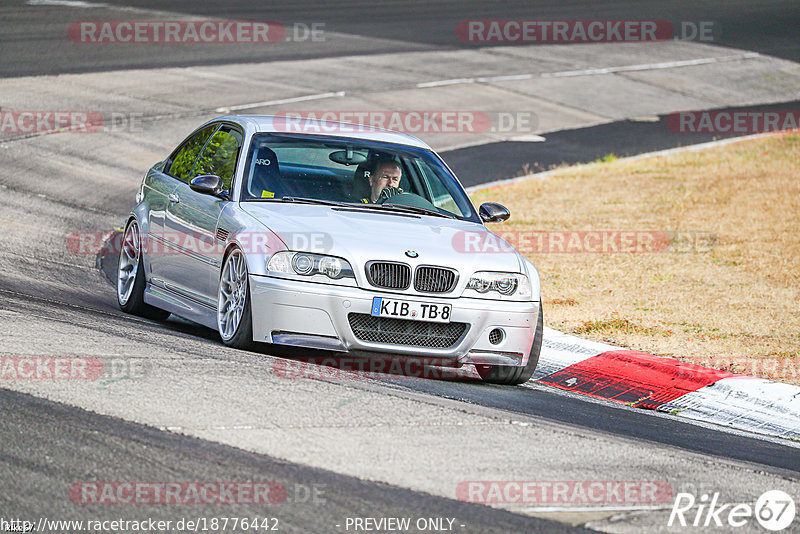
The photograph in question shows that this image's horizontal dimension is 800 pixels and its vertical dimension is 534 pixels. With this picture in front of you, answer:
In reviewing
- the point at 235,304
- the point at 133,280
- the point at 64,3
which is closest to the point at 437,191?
the point at 235,304

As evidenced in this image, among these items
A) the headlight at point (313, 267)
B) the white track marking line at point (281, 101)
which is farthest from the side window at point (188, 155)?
the white track marking line at point (281, 101)

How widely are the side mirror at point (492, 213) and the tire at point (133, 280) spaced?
2638 mm

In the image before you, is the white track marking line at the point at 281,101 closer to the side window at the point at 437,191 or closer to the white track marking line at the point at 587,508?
the side window at the point at 437,191

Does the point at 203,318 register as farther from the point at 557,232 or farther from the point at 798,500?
the point at 557,232

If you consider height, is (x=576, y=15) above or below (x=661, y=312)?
above

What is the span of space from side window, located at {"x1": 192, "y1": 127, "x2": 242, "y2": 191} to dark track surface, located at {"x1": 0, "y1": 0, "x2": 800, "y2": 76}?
1338 cm

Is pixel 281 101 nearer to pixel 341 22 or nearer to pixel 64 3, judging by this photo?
pixel 64 3

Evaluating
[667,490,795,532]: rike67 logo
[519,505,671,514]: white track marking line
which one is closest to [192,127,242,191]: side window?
[519,505,671,514]: white track marking line

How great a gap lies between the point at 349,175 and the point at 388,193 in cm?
31

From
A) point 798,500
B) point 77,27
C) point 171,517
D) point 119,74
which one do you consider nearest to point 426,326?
point 798,500

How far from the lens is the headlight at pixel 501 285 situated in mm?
8000

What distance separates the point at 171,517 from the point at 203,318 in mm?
3977

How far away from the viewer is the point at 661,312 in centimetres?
1108

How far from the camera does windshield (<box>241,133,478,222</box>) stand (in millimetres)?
8797
